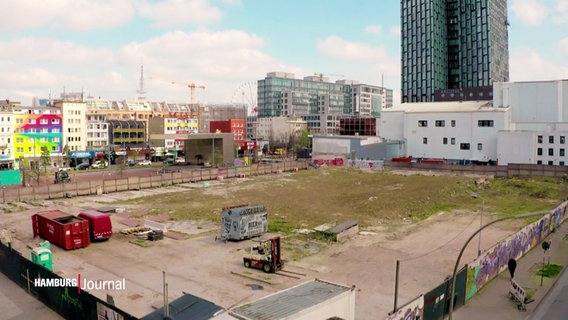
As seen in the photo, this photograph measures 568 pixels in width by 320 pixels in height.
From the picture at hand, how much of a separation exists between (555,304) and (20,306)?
2736cm

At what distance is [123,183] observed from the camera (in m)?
63.4

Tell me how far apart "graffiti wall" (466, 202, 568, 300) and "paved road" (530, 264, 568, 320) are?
287 centimetres

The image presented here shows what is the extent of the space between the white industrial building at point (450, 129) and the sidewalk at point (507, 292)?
181ft

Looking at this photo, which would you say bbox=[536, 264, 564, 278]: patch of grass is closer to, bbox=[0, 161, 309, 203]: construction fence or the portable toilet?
the portable toilet

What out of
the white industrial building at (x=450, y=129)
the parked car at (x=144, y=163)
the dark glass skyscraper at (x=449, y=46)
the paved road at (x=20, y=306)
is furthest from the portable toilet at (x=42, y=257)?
the dark glass skyscraper at (x=449, y=46)

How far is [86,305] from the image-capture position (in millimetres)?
19031

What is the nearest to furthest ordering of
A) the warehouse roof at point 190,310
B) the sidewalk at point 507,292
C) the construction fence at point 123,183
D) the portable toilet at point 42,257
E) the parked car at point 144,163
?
the warehouse roof at point 190,310, the sidewalk at point 507,292, the portable toilet at point 42,257, the construction fence at point 123,183, the parked car at point 144,163

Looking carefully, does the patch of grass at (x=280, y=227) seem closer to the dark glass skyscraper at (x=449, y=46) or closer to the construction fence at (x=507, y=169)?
the construction fence at (x=507, y=169)

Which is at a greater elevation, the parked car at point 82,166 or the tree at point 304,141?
the tree at point 304,141

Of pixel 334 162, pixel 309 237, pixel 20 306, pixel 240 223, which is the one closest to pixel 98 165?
pixel 334 162

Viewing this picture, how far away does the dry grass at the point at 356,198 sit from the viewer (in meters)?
45.7

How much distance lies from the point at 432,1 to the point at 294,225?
139862 millimetres

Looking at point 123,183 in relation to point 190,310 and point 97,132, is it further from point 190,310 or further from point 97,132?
point 97,132

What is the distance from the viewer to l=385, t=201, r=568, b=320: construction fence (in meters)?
18.0
